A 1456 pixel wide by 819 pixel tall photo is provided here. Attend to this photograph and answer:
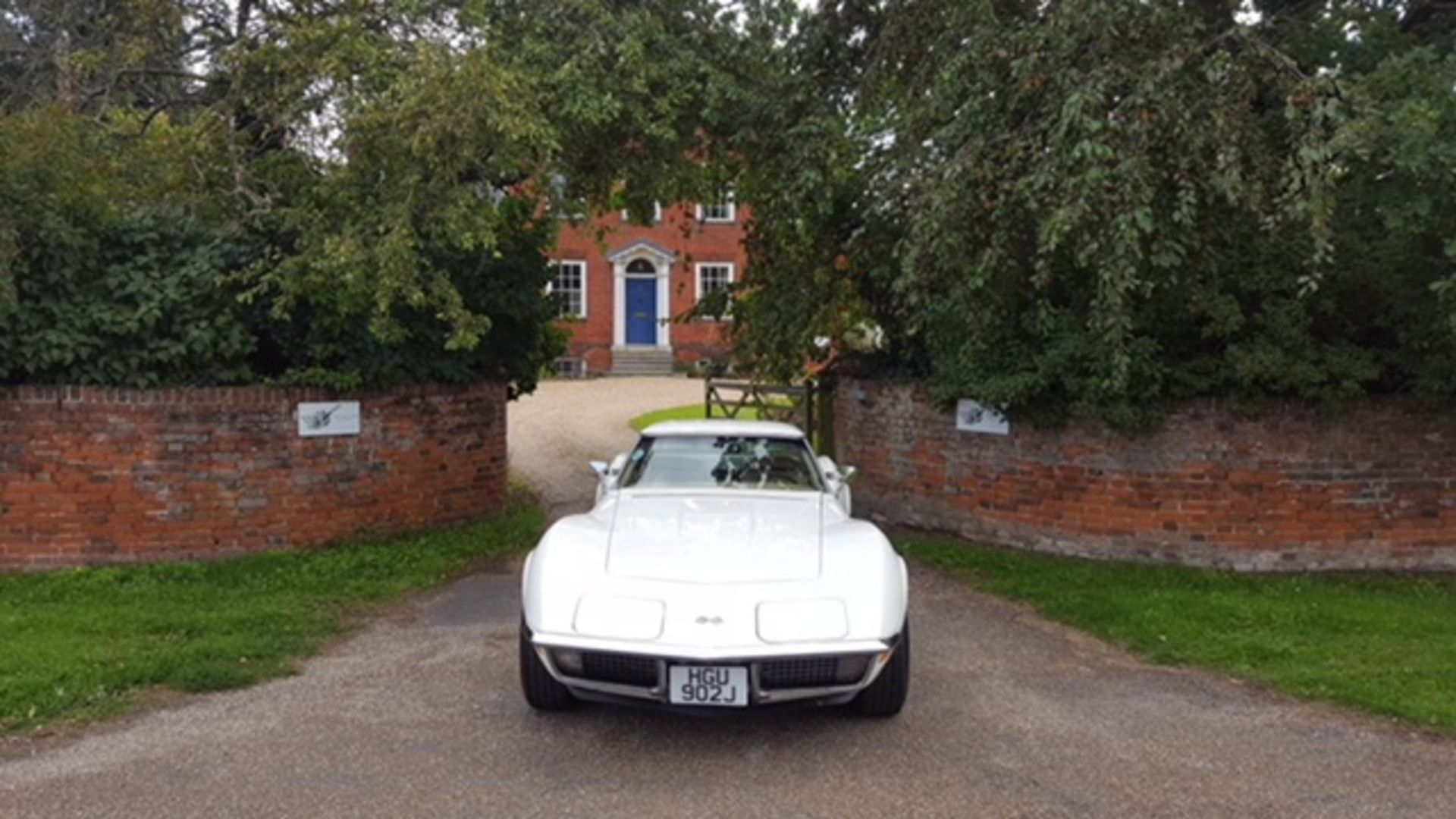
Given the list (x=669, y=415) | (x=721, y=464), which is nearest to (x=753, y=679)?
(x=721, y=464)

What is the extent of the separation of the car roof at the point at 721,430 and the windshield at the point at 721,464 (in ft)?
0.11

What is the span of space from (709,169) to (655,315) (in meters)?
21.5

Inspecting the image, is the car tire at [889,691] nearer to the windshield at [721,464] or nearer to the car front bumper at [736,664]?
the car front bumper at [736,664]

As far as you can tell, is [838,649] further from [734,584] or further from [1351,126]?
[1351,126]

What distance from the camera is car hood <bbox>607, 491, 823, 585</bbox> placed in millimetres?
4629

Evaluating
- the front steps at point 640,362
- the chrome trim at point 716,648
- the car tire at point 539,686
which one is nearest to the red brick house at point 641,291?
the front steps at point 640,362

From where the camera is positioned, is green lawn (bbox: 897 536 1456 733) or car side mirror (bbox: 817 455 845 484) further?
car side mirror (bbox: 817 455 845 484)

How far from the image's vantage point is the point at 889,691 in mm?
4797

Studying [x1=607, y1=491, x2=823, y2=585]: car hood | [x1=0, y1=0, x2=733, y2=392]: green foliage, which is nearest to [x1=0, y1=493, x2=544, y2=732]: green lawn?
[x1=0, y1=0, x2=733, y2=392]: green foliage

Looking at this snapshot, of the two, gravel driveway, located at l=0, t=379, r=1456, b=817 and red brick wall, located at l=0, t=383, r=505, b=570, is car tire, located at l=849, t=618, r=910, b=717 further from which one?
red brick wall, located at l=0, t=383, r=505, b=570

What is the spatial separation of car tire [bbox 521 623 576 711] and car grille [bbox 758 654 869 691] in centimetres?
102

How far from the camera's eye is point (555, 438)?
1714cm

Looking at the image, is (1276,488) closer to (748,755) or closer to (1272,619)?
(1272,619)

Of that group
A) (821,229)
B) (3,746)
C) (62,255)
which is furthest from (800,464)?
(62,255)
